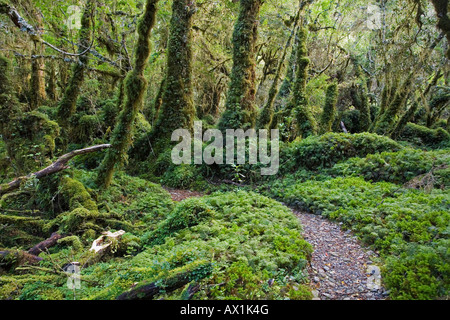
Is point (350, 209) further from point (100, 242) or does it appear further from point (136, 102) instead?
point (136, 102)

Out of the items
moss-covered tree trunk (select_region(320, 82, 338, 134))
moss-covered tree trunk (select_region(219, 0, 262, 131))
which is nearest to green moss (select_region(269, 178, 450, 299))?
moss-covered tree trunk (select_region(219, 0, 262, 131))

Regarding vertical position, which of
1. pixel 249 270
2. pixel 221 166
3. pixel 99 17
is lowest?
pixel 249 270

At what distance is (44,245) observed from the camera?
529 centimetres

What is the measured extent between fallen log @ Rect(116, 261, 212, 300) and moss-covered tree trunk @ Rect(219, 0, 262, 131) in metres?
8.50

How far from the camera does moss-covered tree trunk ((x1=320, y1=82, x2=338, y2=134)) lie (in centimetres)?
1330

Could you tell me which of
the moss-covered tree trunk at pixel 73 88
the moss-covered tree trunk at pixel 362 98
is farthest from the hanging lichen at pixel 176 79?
the moss-covered tree trunk at pixel 362 98

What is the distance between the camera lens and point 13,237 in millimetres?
5703

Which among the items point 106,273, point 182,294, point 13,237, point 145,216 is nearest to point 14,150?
point 13,237

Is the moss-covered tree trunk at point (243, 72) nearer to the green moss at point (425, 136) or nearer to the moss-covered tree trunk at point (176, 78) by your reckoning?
the moss-covered tree trunk at point (176, 78)

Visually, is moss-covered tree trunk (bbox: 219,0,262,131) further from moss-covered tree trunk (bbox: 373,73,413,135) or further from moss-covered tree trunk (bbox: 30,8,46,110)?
moss-covered tree trunk (bbox: 30,8,46,110)

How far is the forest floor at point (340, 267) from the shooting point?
3809 mm

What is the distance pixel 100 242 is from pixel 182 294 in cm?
284

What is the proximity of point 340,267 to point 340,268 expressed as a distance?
30mm

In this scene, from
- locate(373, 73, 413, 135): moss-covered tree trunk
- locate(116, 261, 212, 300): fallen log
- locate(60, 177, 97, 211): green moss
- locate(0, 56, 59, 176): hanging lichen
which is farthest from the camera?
locate(373, 73, 413, 135): moss-covered tree trunk
